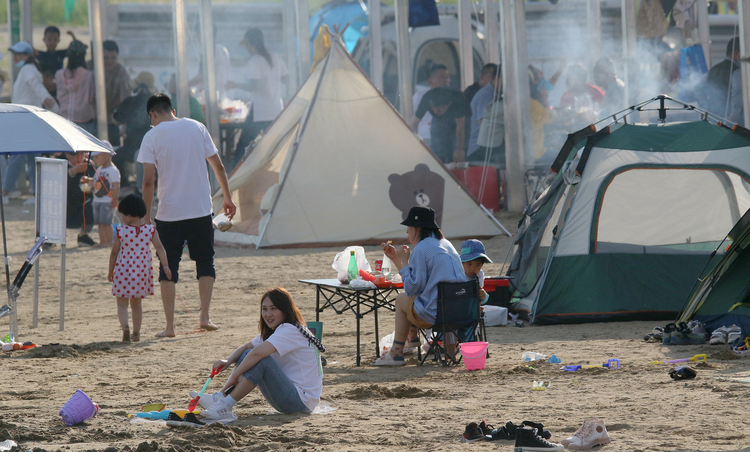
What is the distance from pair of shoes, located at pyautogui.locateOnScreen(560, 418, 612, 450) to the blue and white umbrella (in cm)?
454

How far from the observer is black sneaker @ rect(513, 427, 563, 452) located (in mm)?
4004

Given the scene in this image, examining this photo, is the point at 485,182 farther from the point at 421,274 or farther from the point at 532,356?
the point at 421,274

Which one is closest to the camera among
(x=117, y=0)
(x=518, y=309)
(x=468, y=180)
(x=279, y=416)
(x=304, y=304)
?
(x=279, y=416)

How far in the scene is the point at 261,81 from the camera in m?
16.3

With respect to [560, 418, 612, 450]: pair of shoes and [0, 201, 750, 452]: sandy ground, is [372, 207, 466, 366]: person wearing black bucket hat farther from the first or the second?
[560, 418, 612, 450]: pair of shoes

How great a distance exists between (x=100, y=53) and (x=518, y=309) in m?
10.9

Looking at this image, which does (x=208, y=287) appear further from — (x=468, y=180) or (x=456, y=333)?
(x=468, y=180)

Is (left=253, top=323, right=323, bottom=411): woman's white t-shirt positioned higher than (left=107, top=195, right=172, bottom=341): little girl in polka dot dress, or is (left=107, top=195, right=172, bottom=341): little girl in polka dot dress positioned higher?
(left=107, top=195, right=172, bottom=341): little girl in polka dot dress

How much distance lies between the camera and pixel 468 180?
1570 cm

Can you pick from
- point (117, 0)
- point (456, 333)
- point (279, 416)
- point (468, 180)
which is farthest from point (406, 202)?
point (117, 0)

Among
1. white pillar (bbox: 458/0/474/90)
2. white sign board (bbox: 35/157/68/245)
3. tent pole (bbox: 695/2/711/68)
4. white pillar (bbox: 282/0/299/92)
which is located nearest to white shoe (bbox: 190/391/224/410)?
white sign board (bbox: 35/157/68/245)

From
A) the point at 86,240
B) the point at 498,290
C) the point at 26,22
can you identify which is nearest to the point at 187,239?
the point at 498,290

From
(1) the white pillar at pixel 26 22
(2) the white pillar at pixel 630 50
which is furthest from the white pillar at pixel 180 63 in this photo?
(2) the white pillar at pixel 630 50

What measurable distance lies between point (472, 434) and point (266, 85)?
502 inches
